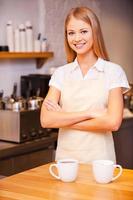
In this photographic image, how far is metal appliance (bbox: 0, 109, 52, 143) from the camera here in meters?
3.36

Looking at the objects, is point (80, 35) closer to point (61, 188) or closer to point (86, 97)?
point (86, 97)

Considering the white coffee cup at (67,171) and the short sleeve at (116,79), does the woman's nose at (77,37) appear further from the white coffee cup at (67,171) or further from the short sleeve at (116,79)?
the white coffee cup at (67,171)

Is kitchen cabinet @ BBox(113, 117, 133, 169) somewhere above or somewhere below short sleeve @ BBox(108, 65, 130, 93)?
below

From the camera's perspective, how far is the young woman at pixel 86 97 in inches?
83.8

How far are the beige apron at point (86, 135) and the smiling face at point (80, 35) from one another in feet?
0.56

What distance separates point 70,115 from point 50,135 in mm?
1593

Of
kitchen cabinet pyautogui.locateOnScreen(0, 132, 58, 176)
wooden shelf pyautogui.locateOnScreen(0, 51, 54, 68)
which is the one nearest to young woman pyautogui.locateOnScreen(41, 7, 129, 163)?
kitchen cabinet pyautogui.locateOnScreen(0, 132, 58, 176)

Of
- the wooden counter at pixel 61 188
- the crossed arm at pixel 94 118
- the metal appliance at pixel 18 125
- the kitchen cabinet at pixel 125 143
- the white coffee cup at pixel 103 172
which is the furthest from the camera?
the kitchen cabinet at pixel 125 143

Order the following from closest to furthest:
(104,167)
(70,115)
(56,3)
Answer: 1. (104,167)
2. (70,115)
3. (56,3)

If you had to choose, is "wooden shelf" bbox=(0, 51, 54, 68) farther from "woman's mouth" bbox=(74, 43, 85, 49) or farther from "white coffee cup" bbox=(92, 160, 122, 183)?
"white coffee cup" bbox=(92, 160, 122, 183)

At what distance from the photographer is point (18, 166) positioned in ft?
10.8

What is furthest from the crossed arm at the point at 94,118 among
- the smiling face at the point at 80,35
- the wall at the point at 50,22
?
the wall at the point at 50,22

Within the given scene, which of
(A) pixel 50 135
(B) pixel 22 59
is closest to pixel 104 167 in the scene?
(A) pixel 50 135

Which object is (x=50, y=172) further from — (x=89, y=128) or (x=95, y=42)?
(x=95, y=42)
